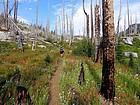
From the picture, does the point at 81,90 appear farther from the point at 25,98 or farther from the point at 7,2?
the point at 7,2

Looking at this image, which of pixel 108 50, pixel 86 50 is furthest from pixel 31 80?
pixel 86 50

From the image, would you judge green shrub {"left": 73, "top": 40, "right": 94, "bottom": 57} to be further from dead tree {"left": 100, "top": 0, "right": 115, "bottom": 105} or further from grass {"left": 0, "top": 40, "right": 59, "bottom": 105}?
dead tree {"left": 100, "top": 0, "right": 115, "bottom": 105}

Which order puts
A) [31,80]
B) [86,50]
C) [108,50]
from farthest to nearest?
[86,50] → [31,80] → [108,50]

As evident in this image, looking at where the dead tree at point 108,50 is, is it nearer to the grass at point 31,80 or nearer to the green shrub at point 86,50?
the grass at point 31,80

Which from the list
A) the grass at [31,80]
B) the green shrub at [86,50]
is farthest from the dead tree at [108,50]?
the green shrub at [86,50]

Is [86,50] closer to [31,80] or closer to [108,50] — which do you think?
[31,80]

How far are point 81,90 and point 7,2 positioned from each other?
44.1 meters

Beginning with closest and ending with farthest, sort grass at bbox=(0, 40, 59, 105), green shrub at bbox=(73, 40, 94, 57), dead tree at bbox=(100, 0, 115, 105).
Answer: grass at bbox=(0, 40, 59, 105) < dead tree at bbox=(100, 0, 115, 105) < green shrub at bbox=(73, 40, 94, 57)

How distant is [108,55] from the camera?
708 centimetres

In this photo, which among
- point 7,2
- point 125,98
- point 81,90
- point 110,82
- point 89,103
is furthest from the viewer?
point 7,2

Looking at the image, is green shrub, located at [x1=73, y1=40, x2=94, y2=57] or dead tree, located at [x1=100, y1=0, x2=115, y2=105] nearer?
dead tree, located at [x1=100, y1=0, x2=115, y2=105]

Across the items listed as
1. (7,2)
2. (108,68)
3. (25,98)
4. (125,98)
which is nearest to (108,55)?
(108,68)

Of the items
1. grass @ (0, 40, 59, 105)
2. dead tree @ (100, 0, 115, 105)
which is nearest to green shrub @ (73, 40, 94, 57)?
grass @ (0, 40, 59, 105)

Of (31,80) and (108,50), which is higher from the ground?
(108,50)
